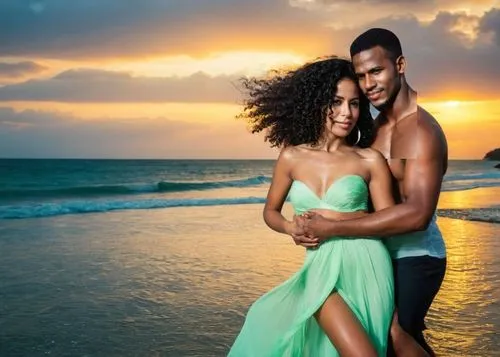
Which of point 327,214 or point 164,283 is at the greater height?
point 327,214

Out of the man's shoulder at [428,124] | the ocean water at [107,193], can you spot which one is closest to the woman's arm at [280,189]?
the man's shoulder at [428,124]

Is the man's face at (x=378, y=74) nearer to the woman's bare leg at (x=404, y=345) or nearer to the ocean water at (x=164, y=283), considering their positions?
the woman's bare leg at (x=404, y=345)

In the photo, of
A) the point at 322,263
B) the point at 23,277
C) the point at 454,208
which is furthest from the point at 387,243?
the point at 454,208

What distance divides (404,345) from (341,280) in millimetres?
511

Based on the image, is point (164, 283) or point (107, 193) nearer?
point (164, 283)

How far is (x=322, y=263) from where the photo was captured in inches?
142

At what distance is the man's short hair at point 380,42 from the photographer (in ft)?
11.8

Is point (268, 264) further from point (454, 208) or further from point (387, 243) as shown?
point (454, 208)

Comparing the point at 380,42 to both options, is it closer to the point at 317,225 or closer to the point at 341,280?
the point at 317,225

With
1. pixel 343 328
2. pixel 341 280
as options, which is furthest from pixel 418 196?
pixel 343 328

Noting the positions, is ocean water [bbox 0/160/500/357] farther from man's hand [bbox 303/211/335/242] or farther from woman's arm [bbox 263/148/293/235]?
man's hand [bbox 303/211/335/242]

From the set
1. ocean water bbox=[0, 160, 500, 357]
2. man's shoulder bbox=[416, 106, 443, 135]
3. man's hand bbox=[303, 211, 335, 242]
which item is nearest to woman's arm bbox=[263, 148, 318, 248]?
man's hand bbox=[303, 211, 335, 242]

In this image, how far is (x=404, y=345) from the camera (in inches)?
142

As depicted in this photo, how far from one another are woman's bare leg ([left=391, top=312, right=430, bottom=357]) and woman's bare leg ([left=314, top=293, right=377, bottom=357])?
287mm
